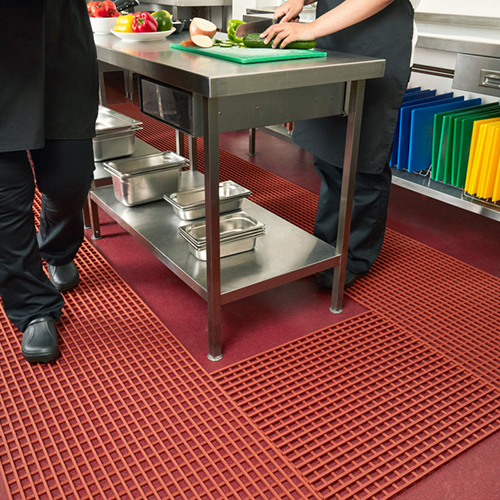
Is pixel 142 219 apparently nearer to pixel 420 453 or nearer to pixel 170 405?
pixel 170 405

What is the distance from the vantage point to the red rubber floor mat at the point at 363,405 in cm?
133

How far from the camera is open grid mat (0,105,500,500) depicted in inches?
51.0

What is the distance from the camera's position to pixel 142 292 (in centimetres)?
207

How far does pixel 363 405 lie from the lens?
153 cm

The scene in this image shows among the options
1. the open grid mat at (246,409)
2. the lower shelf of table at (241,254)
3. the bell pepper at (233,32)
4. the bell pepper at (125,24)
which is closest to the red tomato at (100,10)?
the bell pepper at (125,24)

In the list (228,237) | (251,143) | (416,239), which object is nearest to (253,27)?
(228,237)

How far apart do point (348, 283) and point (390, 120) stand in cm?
65

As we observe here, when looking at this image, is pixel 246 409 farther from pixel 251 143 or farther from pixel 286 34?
pixel 251 143

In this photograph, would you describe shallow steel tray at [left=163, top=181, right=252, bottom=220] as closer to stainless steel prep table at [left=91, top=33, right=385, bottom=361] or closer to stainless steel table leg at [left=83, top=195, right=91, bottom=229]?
stainless steel prep table at [left=91, top=33, right=385, bottom=361]

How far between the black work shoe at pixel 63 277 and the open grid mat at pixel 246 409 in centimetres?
5

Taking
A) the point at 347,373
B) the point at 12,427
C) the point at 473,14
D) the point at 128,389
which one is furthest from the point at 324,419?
the point at 473,14

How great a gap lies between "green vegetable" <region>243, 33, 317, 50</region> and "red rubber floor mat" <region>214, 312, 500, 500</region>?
96 cm

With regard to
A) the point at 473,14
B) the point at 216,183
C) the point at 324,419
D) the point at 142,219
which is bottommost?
the point at 324,419

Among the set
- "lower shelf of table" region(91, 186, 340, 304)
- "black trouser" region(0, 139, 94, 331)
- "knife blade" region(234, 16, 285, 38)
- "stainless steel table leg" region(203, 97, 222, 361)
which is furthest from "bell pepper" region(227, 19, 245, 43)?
"lower shelf of table" region(91, 186, 340, 304)
